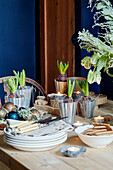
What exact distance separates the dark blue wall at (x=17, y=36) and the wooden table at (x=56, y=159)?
2.42 metres

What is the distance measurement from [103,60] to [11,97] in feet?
2.39

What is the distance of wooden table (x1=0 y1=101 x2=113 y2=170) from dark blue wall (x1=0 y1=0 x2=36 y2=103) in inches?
95.2

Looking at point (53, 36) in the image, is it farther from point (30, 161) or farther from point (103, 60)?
point (30, 161)

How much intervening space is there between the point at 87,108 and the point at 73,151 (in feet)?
2.15

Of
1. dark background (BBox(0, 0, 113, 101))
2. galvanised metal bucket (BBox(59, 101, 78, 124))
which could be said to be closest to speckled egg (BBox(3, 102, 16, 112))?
galvanised metal bucket (BBox(59, 101, 78, 124))

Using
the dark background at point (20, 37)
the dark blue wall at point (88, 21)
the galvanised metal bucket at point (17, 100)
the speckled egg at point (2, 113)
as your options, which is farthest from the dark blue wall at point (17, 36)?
the speckled egg at point (2, 113)

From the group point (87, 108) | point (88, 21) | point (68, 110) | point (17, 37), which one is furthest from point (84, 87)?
point (17, 37)

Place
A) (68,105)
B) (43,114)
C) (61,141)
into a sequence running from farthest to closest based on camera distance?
(43,114), (68,105), (61,141)

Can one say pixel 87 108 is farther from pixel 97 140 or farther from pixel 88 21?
pixel 88 21

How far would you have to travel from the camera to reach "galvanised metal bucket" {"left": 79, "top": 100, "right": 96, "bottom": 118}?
1.94 metres

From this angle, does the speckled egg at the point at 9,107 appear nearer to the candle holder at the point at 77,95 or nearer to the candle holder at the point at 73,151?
the candle holder at the point at 77,95

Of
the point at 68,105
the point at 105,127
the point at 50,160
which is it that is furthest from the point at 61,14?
the point at 50,160

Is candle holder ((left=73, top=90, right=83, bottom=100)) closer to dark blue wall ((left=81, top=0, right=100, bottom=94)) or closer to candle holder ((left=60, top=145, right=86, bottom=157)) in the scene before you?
dark blue wall ((left=81, top=0, right=100, bottom=94))

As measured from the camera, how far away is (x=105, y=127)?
4.84 feet
